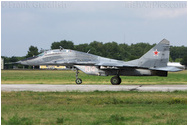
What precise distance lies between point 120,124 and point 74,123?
Answer: 140 centimetres

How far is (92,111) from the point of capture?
567 inches

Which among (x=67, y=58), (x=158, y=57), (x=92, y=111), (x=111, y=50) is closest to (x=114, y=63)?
(x=158, y=57)

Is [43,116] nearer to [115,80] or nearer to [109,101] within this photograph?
[109,101]

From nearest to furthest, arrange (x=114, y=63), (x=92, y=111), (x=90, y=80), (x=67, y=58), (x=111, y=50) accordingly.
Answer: (x=92, y=111) < (x=114, y=63) < (x=67, y=58) < (x=90, y=80) < (x=111, y=50)

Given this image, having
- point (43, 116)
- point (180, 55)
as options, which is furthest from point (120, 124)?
point (180, 55)

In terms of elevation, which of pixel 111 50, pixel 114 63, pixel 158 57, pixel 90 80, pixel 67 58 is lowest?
pixel 90 80

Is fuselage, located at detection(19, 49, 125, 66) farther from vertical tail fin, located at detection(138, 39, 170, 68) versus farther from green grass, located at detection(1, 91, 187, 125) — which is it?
green grass, located at detection(1, 91, 187, 125)

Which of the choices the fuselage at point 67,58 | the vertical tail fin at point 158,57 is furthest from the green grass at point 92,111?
the fuselage at point 67,58

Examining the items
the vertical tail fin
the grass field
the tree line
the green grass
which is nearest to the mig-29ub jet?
the vertical tail fin

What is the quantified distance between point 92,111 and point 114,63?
649 inches

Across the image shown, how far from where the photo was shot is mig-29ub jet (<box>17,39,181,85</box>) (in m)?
30.0

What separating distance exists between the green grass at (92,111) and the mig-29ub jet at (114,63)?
11.2m

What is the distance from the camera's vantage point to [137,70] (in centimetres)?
3050

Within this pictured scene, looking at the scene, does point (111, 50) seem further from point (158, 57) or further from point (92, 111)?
point (92, 111)
